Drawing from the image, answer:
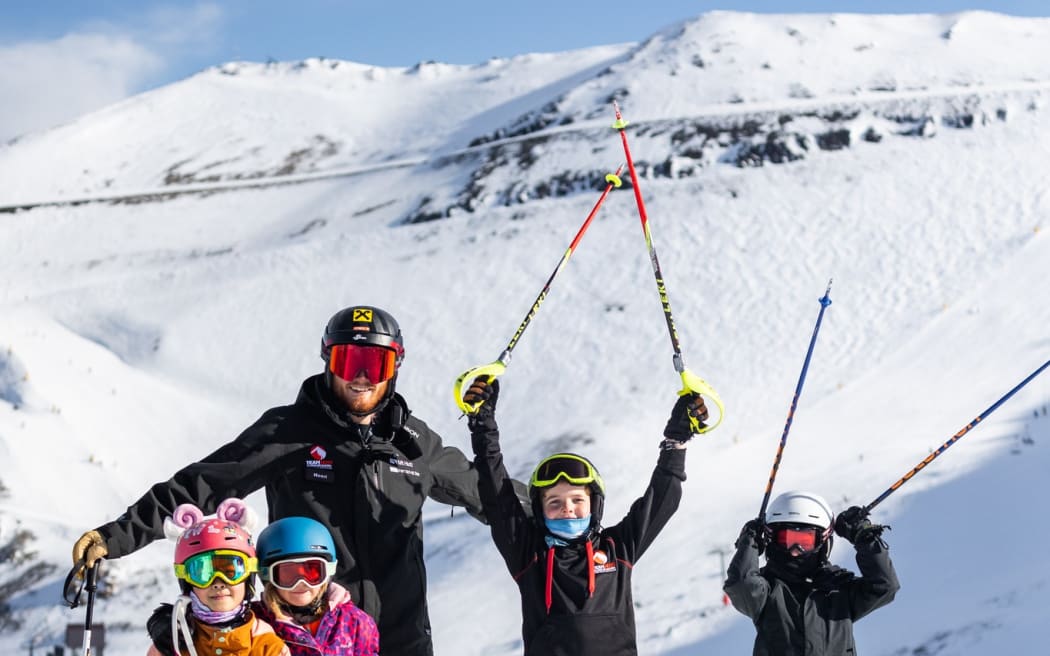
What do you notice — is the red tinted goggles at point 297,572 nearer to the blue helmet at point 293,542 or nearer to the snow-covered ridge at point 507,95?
the blue helmet at point 293,542

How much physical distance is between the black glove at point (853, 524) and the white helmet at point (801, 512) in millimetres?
190

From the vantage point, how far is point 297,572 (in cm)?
489

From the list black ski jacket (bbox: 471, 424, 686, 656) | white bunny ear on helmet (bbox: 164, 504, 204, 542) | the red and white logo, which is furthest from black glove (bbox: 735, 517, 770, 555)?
white bunny ear on helmet (bbox: 164, 504, 204, 542)

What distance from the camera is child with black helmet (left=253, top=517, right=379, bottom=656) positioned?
484 cm

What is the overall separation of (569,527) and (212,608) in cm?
193

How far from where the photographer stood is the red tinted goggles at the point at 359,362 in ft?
18.3

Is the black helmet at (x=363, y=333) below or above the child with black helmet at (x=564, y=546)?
above

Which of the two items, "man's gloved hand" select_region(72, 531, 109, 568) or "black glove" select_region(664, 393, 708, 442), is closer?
"man's gloved hand" select_region(72, 531, 109, 568)

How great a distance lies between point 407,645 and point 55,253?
3725 cm

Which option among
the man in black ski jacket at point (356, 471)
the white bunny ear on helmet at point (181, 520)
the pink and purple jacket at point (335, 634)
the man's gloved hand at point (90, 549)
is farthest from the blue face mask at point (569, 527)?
the man's gloved hand at point (90, 549)

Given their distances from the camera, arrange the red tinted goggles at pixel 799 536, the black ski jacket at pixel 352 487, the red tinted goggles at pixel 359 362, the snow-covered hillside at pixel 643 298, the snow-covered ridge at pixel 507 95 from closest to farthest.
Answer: the black ski jacket at pixel 352 487 → the red tinted goggles at pixel 359 362 → the red tinted goggles at pixel 799 536 → the snow-covered hillside at pixel 643 298 → the snow-covered ridge at pixel 507 95

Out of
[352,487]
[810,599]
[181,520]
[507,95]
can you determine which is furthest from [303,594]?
[507,95]

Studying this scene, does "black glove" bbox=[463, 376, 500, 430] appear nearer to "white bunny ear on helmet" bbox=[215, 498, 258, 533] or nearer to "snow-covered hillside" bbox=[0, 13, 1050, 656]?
"white bunny ear on helmet" bbox=[215, 498, 258, 533]

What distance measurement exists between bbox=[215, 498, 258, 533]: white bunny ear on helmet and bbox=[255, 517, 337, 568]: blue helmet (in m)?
0.08
